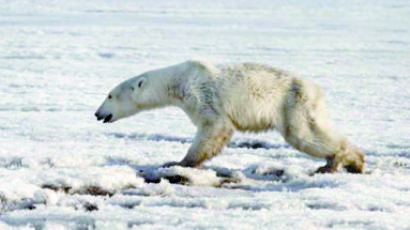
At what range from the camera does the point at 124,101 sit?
249 inches

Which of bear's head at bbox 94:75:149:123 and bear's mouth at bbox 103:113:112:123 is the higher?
bear's head at bbox 94:75:149:123

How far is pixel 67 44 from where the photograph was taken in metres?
18.9

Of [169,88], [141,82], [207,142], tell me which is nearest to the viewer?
[207,142]

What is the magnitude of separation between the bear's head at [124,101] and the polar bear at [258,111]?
1.66 ft

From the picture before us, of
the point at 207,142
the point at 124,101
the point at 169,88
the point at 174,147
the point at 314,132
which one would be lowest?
the point at 174,147

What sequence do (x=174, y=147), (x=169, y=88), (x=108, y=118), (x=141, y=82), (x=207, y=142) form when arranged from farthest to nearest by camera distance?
(x=174, y=147)
(x=108, y=118)
(x=141, y=82)
(x=169, y=88)
(x=207, y=142)

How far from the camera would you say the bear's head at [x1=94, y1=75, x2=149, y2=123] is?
629cm

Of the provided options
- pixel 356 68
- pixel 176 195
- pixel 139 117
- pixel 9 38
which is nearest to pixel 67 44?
pixel 9 38

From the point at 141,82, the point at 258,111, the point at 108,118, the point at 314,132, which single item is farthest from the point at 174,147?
the point at 314,132

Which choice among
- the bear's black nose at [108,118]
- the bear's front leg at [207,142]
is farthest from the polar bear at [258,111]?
the bear's black nose at [108,118]

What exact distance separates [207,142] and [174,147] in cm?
138

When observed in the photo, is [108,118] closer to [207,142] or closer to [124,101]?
[124,101]

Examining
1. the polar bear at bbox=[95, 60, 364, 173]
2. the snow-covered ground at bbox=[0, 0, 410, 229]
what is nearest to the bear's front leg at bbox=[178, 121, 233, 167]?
the polar bear at bbox=[95, 60, 364, 173]

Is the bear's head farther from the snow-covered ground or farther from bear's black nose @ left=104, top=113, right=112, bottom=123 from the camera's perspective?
the snow-covered ground
